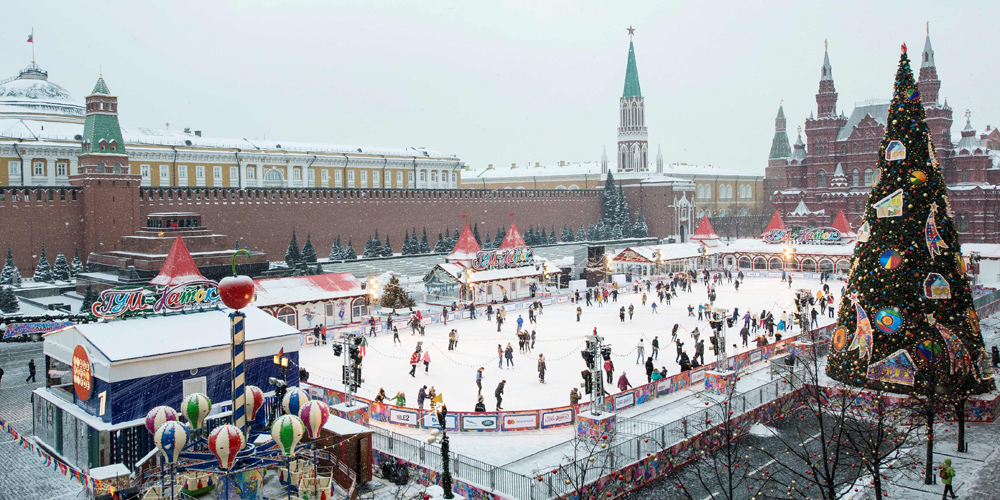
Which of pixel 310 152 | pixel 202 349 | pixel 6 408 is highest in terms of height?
pixel 310 152

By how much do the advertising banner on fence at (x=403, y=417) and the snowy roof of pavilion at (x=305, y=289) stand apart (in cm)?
1183

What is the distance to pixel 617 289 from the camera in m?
37.8

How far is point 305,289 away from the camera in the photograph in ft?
94.5

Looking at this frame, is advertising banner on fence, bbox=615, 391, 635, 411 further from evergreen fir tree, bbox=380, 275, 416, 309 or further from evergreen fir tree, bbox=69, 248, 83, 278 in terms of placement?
evergreen fir tree, bbox=69, 248, 83, 278

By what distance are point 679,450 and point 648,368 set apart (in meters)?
4.88

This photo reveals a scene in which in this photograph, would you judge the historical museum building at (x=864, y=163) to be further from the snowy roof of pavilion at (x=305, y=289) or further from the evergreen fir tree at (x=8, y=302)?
the evergreen fir tree at (x=8, y=302)

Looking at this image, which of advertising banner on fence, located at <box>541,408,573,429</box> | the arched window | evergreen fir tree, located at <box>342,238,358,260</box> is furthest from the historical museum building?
advertising banner on fence, located at <box>541,408,573,429</box>

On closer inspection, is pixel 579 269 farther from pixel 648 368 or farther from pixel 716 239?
pixel 648 368

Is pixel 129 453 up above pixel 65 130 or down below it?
below

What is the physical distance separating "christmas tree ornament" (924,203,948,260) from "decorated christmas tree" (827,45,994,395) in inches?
0.8

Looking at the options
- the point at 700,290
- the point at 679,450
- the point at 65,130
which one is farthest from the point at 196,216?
the point at 679,450

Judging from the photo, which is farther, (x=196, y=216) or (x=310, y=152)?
(x=310, y=152)

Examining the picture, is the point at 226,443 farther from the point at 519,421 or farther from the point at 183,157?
the point at 183,157

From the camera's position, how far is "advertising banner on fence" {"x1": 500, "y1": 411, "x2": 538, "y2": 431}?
15.8 metres
